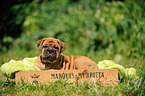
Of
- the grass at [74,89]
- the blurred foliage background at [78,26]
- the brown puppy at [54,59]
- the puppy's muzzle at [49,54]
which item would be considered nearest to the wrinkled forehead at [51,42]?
the brown puppy at [54,59]

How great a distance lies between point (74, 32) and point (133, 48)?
296cm

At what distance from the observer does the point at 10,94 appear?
2.70 m

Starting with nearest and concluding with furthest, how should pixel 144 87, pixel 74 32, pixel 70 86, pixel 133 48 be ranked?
pixel 144 87 → pixel 70 86 → pixel 133 48 → pixel 74 32

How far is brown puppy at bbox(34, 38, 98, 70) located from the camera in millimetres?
3381

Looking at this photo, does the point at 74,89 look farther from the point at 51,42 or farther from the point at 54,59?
the point at 51,42

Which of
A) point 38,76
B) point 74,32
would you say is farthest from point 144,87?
point 74,32

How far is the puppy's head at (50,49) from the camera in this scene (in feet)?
11.0

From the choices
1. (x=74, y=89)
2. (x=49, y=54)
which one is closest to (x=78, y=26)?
(x=49, y=54)

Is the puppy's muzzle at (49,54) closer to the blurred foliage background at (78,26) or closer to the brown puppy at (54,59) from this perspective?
the brown puppy at (54,59)

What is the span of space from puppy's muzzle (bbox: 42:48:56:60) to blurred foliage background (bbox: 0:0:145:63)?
256cm

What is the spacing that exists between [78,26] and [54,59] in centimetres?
440

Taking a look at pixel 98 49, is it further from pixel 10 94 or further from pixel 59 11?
pixel 10 94

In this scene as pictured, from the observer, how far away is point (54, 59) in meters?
3.41

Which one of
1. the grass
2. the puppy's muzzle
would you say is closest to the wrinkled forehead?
the puppy's muzzle
